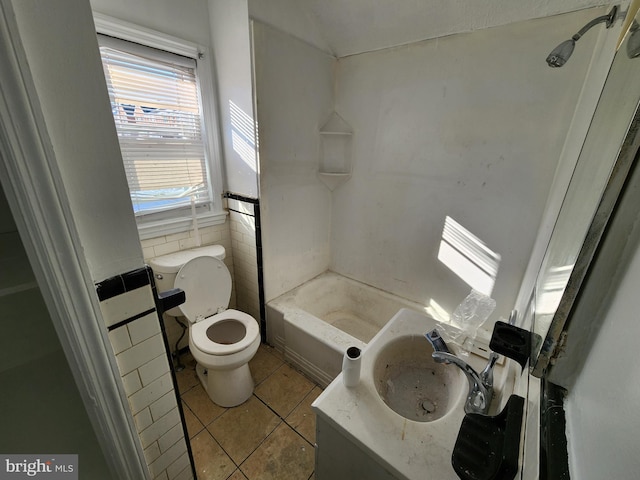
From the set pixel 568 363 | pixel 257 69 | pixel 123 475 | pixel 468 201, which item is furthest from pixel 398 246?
Answer: pixel 123 475

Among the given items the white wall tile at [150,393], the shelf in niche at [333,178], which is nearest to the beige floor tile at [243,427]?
the white wall tile at [150,393]

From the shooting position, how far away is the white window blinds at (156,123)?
54.6 inches

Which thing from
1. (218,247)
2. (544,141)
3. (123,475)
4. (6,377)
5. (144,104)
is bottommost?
(123,475)

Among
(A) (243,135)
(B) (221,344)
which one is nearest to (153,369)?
(B) (221,344)

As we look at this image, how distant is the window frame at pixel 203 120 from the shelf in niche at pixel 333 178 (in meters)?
0.78

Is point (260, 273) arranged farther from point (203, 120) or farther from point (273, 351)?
point (203, 120)

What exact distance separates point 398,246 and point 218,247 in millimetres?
1333

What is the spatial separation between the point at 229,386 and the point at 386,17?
2350 millimetres

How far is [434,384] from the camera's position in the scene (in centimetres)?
113

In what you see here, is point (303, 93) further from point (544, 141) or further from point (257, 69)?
point (544, 141)

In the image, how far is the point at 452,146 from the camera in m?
1.59

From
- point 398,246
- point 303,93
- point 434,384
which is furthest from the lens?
point 398,246

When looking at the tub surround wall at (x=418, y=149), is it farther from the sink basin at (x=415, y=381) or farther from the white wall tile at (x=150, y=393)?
the white wall tile at (x=150, y=393)

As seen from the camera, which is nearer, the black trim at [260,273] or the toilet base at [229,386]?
the toilet base at [229,386]
